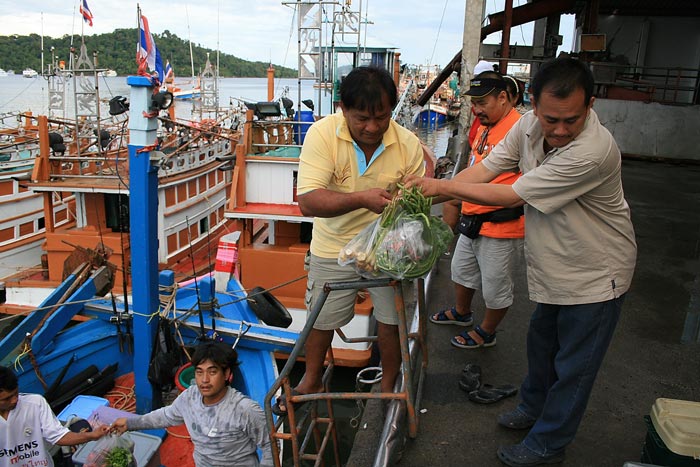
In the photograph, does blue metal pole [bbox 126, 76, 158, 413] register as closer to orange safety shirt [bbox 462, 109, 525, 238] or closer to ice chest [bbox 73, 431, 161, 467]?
ice chest [bbox 73, 431, 161, 467]

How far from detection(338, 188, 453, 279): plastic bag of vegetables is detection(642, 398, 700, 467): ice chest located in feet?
4.20

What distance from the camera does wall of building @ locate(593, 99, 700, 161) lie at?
1236 centimetres

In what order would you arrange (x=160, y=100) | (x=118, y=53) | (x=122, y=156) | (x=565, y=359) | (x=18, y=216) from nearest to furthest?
(x=565, y=359), (x=160, y=100), (x=18, y=216), (x=122, y=156), (x=118, y=53)

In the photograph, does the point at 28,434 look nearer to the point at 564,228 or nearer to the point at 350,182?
the point at 350,182

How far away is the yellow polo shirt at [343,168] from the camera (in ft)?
8.62

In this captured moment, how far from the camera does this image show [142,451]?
4.46m

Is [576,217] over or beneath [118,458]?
over

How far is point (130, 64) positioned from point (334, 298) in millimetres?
34678

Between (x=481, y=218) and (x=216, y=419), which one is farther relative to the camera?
(x=481, y=218)

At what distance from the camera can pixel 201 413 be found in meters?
3.49

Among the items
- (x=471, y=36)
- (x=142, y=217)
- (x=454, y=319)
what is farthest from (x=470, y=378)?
(x=471, y=36)

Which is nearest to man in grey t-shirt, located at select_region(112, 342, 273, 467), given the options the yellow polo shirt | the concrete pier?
the concrete pier

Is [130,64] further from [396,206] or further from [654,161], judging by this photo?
[396,206]

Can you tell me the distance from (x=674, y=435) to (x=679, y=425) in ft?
0.25
